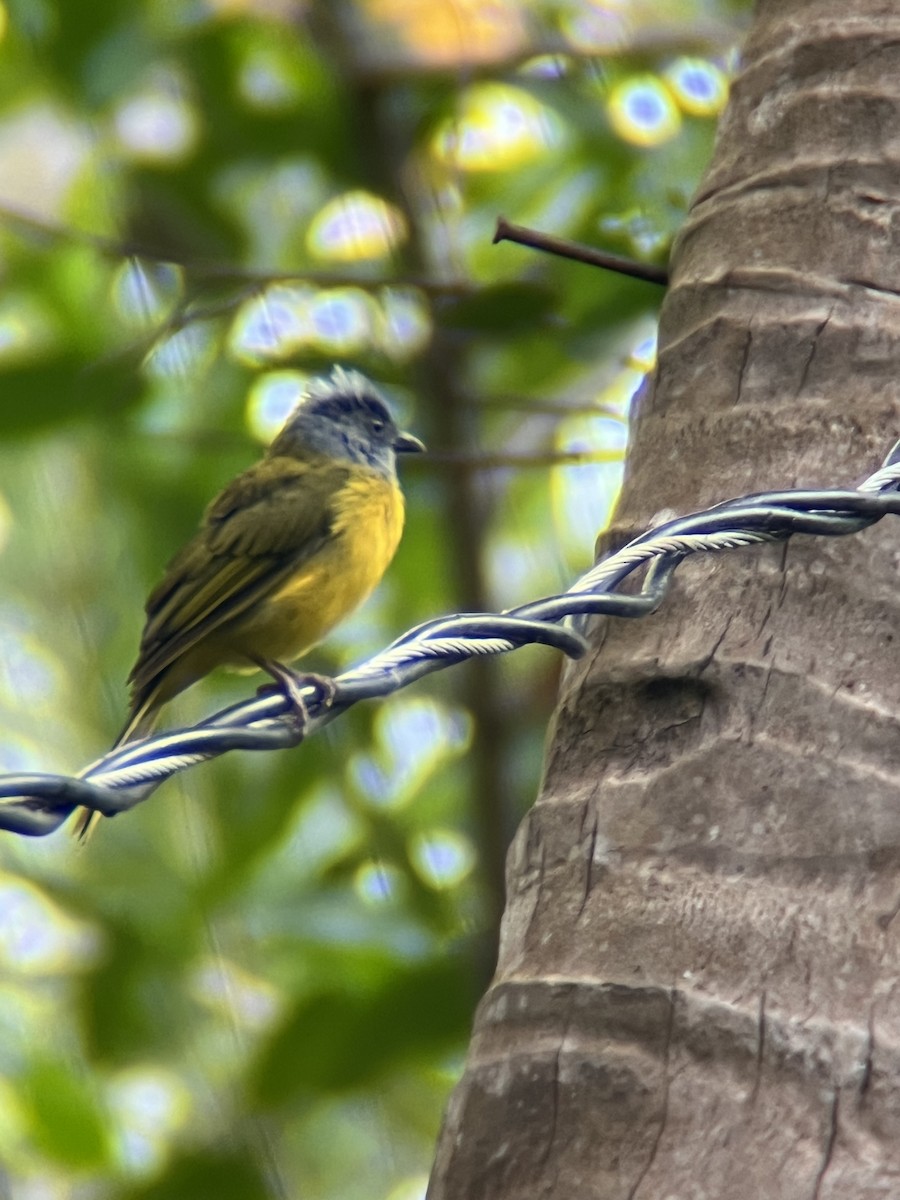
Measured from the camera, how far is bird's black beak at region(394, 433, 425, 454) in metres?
5.30

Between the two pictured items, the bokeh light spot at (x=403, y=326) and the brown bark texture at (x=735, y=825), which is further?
the bokeh light spot at (x=403, y=326)

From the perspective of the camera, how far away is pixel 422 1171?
661 cm

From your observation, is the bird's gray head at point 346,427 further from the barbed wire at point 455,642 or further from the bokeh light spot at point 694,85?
the barbed wire at point 455,642

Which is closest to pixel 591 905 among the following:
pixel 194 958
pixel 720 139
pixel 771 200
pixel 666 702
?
pixel 666 702

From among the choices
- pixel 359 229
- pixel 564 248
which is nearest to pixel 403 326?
pixel 359 229

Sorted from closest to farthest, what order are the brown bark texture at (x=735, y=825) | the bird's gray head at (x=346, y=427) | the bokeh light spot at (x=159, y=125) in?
the brown bark texture at (x=735, y=825)
the bird's gray head at (x=346, y=427)
the bokeh light spot at (x=159, y=125)

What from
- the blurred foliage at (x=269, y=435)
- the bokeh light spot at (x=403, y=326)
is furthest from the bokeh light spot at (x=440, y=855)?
the bokeh light spot at (x=403, y=326)

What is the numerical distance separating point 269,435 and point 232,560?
1752 mm

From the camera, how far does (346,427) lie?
5273mm

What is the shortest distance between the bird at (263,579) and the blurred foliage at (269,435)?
656mm

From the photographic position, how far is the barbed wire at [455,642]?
1.75 m

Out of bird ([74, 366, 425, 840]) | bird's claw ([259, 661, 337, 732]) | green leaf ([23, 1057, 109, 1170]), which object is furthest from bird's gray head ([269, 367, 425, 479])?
green leaf ([23, 1057, 109, 1170])

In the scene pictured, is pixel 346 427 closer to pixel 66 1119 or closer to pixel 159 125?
pixel 159 125

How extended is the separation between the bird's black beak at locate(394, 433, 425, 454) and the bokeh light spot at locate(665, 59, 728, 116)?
162 cm
